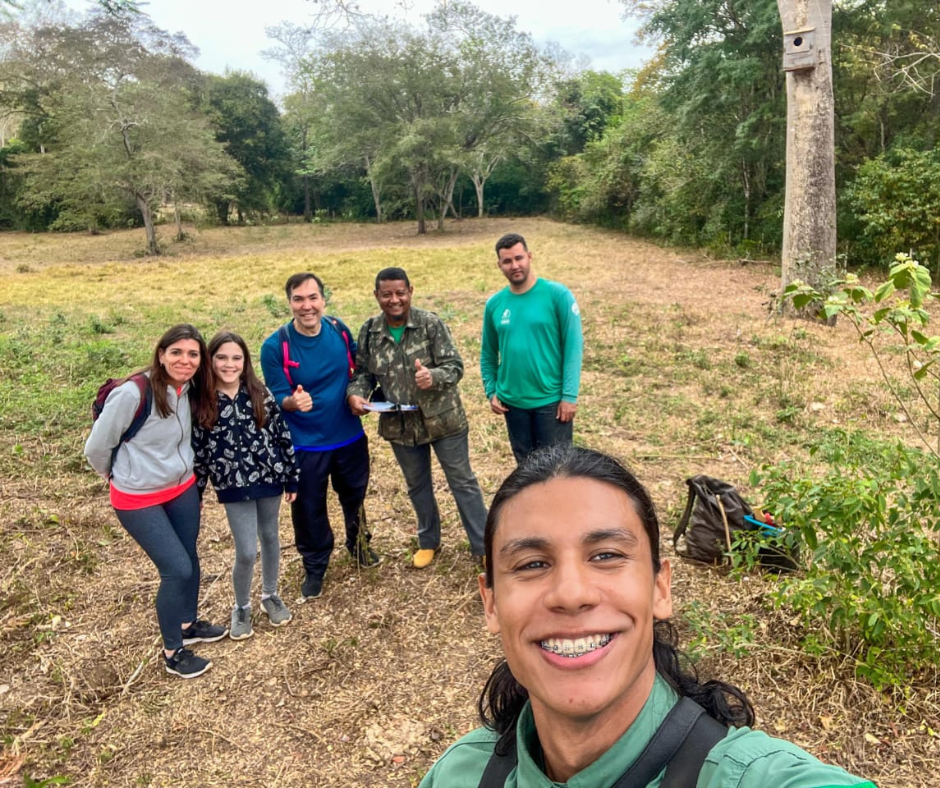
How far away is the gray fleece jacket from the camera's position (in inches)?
109

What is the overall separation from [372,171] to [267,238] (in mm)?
5913

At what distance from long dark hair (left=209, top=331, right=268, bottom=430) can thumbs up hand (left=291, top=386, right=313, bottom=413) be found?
0.51 ft

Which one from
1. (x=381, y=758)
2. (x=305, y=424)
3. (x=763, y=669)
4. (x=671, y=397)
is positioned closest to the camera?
(x=381, y=758)

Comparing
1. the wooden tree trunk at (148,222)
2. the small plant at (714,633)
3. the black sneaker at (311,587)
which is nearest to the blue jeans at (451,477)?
the black sneaker at (311,587)

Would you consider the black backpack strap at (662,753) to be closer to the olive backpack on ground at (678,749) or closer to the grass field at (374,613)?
→ the olive backpack on ground at (678,749)

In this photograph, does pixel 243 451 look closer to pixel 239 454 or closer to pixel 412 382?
pixel 239 454

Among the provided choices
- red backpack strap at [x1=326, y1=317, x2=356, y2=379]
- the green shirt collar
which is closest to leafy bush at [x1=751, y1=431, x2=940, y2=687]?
the green shirt collar

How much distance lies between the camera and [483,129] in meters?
28.2

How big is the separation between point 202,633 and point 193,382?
1.36 metres

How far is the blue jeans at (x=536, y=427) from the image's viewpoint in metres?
3.86

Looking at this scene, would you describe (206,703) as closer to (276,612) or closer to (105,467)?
(276,612)

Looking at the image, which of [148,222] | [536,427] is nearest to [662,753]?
[536,427]

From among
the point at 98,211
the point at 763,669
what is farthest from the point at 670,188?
the point at 98,211

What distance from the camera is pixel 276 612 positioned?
11.4 ft
